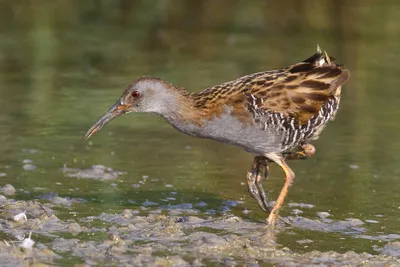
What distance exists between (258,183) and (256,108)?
70 centimetres

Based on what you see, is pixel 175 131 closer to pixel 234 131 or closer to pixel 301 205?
pixel 301 205

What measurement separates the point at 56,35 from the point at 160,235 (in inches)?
356

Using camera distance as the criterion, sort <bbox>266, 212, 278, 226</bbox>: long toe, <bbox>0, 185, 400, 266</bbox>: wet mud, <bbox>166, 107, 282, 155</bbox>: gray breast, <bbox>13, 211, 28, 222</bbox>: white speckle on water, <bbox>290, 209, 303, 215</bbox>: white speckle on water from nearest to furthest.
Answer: <bbox>0, 185, 400, 266</bbox>: wet mud, <bbox>13, 211, 28, 222</bbox>: white speckle on water, <bbox>266, 212, 278, 226</bbox>: long toe, <bbox>166, 107, 282, 155</bbox>: gray breast, <bbox>290, 209, 303, 215</bbox>: white speckle on water

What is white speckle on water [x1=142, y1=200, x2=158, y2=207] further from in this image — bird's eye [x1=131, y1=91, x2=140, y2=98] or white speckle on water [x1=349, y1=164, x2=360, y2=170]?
white speckle on water [x1=349, y1=164, x2=360, y2=170]

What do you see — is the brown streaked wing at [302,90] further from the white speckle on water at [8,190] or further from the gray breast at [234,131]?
the white speckle on water at [8,190]

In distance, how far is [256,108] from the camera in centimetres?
793

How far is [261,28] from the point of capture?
1688 centimetres

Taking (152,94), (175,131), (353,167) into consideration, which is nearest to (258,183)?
(152,94)

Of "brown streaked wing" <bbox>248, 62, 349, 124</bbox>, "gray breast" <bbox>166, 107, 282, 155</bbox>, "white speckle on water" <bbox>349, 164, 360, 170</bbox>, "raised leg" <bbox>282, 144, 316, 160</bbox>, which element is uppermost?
"brown streaked wing" <bbox>248, 62, 349, 124</bbox>

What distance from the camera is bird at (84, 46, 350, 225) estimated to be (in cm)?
792

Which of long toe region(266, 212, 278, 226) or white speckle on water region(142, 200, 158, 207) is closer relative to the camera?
long toe region(266, 212, 278, 226)

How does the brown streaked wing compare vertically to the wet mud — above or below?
above

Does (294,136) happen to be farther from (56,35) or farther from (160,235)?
(56,35)

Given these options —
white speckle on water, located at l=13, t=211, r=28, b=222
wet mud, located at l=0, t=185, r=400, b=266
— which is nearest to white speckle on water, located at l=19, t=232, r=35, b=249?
wet mud, located at l=0, t=185, r=400, b=266
